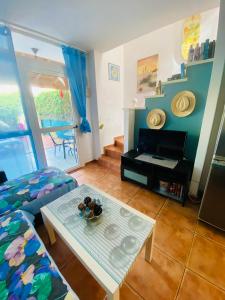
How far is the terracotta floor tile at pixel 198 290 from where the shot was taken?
97cm

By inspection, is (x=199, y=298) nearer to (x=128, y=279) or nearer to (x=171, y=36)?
(x=128, y=279)

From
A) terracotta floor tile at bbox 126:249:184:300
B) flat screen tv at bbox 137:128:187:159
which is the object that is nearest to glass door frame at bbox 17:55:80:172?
flat screen tv at bbox 137:128:187:159

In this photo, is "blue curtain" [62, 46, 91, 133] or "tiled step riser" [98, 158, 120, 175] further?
"tiled step riser" [98, 158, 120, 175]

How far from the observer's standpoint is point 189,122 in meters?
1.98

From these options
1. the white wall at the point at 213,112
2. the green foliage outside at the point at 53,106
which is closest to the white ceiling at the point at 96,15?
the white wall at the point at 213,112

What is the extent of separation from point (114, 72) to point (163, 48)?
1.13 meters

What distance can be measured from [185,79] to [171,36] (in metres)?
1.59

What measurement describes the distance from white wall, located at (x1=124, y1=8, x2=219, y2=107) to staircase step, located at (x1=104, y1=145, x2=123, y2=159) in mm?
1324

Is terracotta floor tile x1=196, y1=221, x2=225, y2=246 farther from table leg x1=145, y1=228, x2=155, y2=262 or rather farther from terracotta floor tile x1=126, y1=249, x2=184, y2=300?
table leg x1=145, y1=228, x2=155, y2=262

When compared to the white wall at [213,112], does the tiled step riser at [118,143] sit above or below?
below

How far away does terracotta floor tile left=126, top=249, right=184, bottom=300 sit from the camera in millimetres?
1002

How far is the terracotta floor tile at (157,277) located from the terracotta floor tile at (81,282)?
254 mm

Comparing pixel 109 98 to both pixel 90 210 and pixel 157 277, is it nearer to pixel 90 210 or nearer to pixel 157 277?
pixel 90 210

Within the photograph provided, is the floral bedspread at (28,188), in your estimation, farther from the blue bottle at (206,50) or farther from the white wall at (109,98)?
the blue bottle at (206,50)
